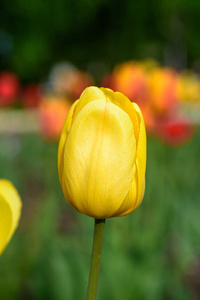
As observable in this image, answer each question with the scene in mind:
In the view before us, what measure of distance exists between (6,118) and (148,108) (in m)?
4.01

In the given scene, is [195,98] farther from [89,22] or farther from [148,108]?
[89,22]

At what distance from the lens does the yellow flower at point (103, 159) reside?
463 millimetres

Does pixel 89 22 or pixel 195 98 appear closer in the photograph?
pixel 195 98

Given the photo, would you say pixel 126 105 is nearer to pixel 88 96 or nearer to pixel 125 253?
pixel 88 96

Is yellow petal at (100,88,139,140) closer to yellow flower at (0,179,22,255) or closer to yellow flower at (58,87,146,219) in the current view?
yellow flower at (58,87,146,219)

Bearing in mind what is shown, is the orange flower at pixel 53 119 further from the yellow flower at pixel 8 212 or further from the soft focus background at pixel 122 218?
the yellow flower at pixel 8 212

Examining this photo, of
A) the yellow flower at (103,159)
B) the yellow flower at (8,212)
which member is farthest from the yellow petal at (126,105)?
the yellow flower at (8,212)

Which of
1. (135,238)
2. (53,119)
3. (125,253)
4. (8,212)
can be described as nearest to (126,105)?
(8,212)

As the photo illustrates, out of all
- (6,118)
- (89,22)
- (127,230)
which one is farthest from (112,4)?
(127,230)

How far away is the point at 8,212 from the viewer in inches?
18.7

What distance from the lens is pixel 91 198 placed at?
472mm

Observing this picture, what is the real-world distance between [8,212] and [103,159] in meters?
0.09

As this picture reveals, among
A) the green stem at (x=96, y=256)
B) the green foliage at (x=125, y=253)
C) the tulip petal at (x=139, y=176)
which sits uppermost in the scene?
the tulip petal at (x=139, y=176)

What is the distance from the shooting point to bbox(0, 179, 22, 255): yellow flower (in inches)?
18.2
